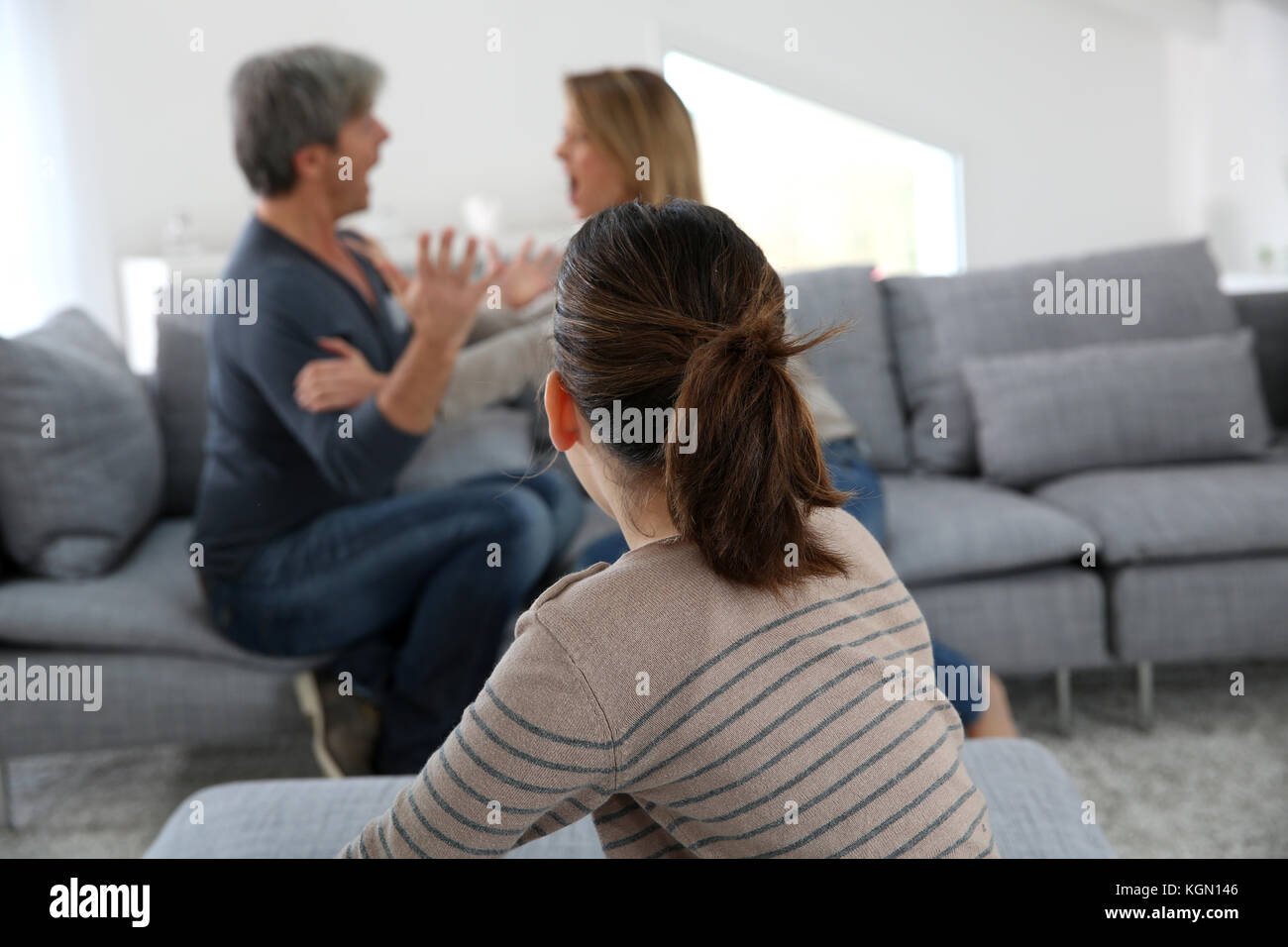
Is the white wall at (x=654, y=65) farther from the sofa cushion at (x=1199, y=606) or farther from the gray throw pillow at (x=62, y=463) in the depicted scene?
the sofa cushion at (x=1199, y=606)

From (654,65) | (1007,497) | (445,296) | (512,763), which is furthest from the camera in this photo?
(654,65)

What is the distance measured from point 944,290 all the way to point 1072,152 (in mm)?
2926

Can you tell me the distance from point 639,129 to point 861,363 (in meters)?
0.90

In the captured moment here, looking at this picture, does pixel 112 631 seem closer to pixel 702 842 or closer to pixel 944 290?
pixel 702 842

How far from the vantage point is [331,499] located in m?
1.87

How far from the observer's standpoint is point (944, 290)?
2596 mm

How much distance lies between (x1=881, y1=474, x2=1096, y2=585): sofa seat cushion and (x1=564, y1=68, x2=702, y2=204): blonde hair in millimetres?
694

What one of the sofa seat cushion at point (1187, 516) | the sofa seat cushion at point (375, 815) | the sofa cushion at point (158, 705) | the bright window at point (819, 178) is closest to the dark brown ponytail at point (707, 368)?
the sofa seat cushion at point (375, 815)

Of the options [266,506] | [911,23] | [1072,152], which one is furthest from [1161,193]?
[266,506]

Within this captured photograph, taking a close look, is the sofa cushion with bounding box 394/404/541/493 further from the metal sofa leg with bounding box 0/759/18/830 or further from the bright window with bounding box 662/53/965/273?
the bright window with bounding box 662/53/965/273

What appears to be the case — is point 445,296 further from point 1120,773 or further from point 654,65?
point 654,65

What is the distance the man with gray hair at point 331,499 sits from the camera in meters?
1.79

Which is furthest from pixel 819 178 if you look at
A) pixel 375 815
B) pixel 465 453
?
pixel 375 815

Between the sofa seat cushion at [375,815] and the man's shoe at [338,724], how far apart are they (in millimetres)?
671
